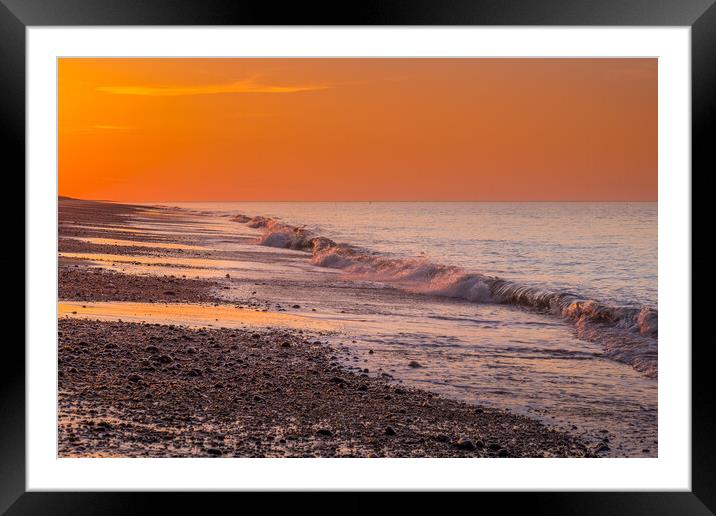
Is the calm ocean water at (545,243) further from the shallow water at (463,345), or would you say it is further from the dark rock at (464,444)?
the dark rock at (464,444)

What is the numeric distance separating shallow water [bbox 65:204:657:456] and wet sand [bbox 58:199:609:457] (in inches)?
9.8

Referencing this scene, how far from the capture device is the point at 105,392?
148 inches

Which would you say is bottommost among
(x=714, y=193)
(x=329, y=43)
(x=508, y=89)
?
(x=714, y=193)

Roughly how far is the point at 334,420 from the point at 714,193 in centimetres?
214

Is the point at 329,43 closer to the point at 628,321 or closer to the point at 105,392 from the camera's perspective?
the point at 105,392

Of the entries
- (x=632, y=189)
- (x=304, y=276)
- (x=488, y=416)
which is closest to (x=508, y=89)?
(x=632, y=189)

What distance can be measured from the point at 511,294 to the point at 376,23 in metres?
7.50

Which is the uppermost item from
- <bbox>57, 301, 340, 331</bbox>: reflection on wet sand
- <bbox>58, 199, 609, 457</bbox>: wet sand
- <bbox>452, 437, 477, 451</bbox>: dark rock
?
<bbox>57, 301, 340, 331</bbox>: reflection on wet sand

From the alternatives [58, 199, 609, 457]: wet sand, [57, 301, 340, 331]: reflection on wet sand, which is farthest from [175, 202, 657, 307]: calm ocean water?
[58, 199, 609, 457]: wet sand

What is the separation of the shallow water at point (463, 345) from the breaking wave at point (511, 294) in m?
0.22

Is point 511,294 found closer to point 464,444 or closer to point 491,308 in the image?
point 491,308

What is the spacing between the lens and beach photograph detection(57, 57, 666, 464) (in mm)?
3707

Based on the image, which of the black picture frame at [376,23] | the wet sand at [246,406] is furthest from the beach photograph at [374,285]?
the black picture frame at [376,23]

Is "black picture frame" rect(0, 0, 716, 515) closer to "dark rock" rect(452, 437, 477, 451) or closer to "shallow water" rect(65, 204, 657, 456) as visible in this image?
"dark rock" rect(452, 437, 477, 451)
